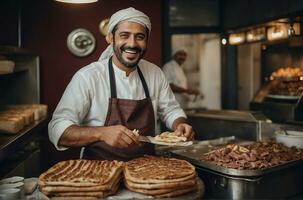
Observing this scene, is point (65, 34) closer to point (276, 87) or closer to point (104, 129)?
point (104, 129)

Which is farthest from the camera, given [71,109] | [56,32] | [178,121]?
[56,32]

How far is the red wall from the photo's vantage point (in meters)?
4.83

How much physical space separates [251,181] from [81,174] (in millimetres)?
997

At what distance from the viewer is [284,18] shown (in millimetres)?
4785

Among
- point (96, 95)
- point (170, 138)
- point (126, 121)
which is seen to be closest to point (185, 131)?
point (170, 138)

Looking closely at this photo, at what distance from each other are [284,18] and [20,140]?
142 inches

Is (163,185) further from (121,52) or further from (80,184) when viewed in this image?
(121,52)

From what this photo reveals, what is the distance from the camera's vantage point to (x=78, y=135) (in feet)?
7.97

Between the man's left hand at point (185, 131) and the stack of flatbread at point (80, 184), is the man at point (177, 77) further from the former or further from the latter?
the stack of flatbread at point (80, 184)

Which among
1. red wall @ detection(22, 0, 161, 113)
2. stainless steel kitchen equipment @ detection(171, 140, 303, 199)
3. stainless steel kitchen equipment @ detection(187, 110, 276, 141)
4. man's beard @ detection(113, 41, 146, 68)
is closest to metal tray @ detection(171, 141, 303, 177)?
stainless steel kitchen equipment @ detection(171, 140, 303, 199)

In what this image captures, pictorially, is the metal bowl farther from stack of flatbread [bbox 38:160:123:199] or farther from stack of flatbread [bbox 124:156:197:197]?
stack of flatbread [bbox 38:160:123:199]

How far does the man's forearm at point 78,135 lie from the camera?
2.42m

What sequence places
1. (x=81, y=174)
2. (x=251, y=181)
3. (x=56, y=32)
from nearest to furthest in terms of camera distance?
(x=81, y=174) → (x=251, y=181) → (x=56, y=32)

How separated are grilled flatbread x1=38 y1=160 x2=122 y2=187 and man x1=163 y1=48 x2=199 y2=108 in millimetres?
4260
